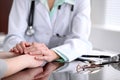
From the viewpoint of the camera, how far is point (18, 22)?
1146 mm

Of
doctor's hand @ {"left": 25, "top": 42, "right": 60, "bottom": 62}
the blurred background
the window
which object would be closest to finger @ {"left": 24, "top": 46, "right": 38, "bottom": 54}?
doctor's hand @ {"left": 25, "top": 42, "right": 60, "bottom": 62}

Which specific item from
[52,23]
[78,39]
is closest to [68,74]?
[78,39]

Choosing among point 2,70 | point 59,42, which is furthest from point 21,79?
point 59,42

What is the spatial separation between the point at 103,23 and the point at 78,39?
1122 mm

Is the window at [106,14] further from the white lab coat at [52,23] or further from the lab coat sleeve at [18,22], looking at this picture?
the lab coat sleeve at [18,22]

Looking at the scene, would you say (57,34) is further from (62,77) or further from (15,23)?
(62,77)

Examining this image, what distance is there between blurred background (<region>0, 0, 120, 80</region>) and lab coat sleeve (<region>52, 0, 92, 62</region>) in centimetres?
85

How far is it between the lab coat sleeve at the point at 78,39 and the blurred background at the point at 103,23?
85cm

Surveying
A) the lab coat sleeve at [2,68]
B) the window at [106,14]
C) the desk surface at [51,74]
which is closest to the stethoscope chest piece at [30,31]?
the desk surface at [51,74]

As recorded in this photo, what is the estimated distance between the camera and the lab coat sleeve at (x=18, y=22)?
3.63 feet

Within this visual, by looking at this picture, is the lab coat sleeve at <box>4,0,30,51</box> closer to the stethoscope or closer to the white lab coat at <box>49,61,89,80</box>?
the stethoscope

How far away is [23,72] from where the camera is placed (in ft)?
2.36

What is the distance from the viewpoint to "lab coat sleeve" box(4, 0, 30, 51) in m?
1.11

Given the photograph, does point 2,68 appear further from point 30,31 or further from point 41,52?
point 30,31
